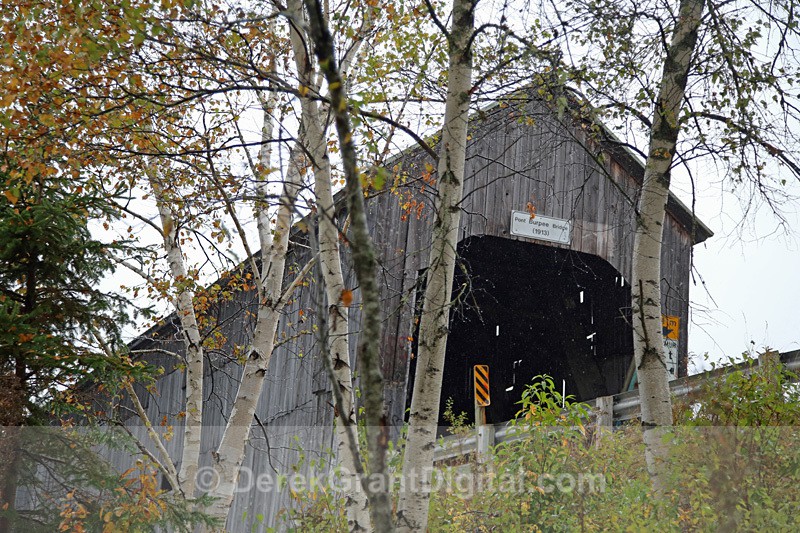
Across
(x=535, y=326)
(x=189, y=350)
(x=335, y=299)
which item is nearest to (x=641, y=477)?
(x=335, y=299)

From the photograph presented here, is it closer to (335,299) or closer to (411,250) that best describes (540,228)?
(411,250)

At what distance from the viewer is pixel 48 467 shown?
6676 millimetres

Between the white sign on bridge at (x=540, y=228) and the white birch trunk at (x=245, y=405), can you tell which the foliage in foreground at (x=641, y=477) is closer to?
the white birch trunk at (x=245, y=405)

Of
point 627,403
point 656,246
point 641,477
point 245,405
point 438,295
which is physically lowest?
point 641,477

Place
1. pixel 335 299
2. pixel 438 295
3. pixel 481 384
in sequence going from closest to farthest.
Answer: pixel 438 295, pixel 335 299, pixel 481 384

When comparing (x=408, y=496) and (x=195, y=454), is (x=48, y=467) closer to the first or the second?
(x=195, y=454)

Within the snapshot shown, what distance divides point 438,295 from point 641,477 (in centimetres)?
293

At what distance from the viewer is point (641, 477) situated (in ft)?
22.8

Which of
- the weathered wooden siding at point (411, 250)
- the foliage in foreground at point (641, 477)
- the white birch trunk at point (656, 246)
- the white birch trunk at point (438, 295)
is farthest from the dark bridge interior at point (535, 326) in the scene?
the white birch trunk at point (438, 295)

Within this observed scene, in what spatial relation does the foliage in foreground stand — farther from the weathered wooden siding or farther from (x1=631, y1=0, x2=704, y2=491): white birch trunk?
the weathered wooden siding

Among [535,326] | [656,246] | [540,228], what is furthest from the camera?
[535,326]

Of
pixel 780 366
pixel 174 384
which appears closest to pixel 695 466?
pixel 780 366

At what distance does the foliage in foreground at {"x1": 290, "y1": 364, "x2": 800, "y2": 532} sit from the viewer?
17.4 feet

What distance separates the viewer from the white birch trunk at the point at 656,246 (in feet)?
18.5
